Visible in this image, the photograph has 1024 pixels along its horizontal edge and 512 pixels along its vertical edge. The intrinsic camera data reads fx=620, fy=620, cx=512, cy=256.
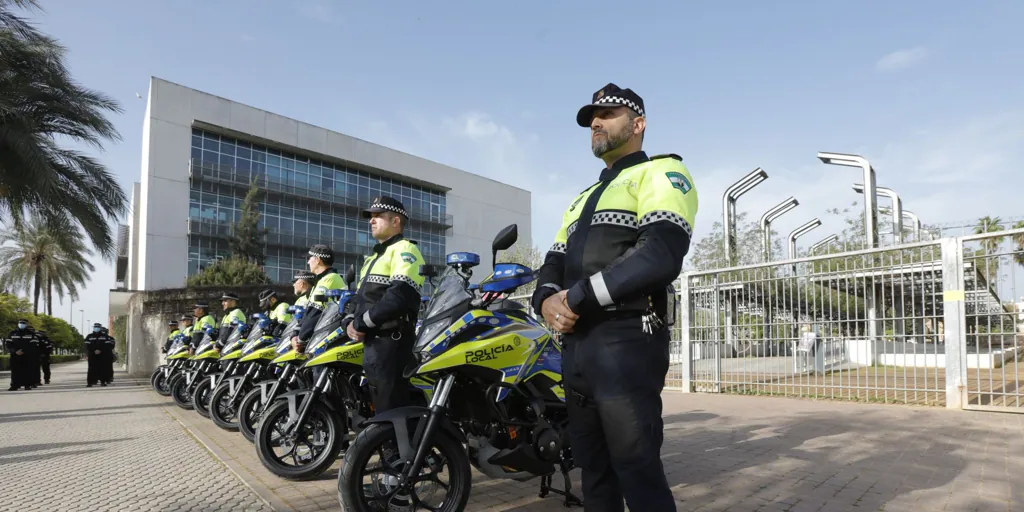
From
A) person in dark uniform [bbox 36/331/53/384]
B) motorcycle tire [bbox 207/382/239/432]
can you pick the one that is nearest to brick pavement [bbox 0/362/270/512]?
motorcycle tire [bbox 207/382/239/432]

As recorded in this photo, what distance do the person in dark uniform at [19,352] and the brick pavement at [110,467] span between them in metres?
7.57

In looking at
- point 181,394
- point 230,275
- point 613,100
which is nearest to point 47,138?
point 181,394

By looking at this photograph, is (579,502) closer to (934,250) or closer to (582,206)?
(582,206)

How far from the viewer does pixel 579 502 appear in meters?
3.91

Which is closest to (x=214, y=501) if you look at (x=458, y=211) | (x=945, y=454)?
(x=945, y=454)

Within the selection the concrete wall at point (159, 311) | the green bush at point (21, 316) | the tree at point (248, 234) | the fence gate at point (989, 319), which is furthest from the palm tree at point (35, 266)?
the fence gate at point (989, 319)

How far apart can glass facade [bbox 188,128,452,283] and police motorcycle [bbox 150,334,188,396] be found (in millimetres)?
25463

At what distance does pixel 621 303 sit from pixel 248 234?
133 feet

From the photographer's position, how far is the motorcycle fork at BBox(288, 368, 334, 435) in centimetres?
470

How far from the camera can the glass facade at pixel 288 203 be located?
137 ft

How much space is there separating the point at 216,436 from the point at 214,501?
3.08 meters

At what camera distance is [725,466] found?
489 cm

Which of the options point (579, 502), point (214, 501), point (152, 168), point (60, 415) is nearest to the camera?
point (579, 502)

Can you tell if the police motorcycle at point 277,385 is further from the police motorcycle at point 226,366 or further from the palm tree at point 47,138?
the palm tree at point 47,138
